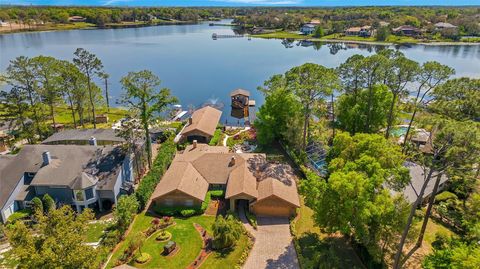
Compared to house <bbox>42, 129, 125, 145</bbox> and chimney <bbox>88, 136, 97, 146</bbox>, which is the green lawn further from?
house <bbox>42, 129, 125, 145</bbox>

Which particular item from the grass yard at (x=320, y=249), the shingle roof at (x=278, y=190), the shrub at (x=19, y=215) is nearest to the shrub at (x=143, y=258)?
the shingle roof at (x=278, y=190)

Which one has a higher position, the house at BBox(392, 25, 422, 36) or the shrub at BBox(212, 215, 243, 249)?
the house at BBox(392, 25, 422, 36)

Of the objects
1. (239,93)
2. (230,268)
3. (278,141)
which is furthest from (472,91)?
(239,93)

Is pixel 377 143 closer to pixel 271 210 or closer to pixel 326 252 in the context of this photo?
pixel 326 252

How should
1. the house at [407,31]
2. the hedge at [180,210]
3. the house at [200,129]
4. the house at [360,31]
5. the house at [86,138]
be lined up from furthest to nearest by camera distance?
the house at [360,31] → the house at [407,31] → the house at [200,129] → the house at [86,138] → the hedge at [180,210]

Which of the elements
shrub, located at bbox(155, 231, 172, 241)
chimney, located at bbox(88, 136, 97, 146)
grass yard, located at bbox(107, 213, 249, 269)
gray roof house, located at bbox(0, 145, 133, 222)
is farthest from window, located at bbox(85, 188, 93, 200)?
shrub, located at bbox(155, 231, 172, 241)

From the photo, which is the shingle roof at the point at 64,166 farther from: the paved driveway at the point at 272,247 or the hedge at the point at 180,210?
the paved driveway at the point at 272,247
